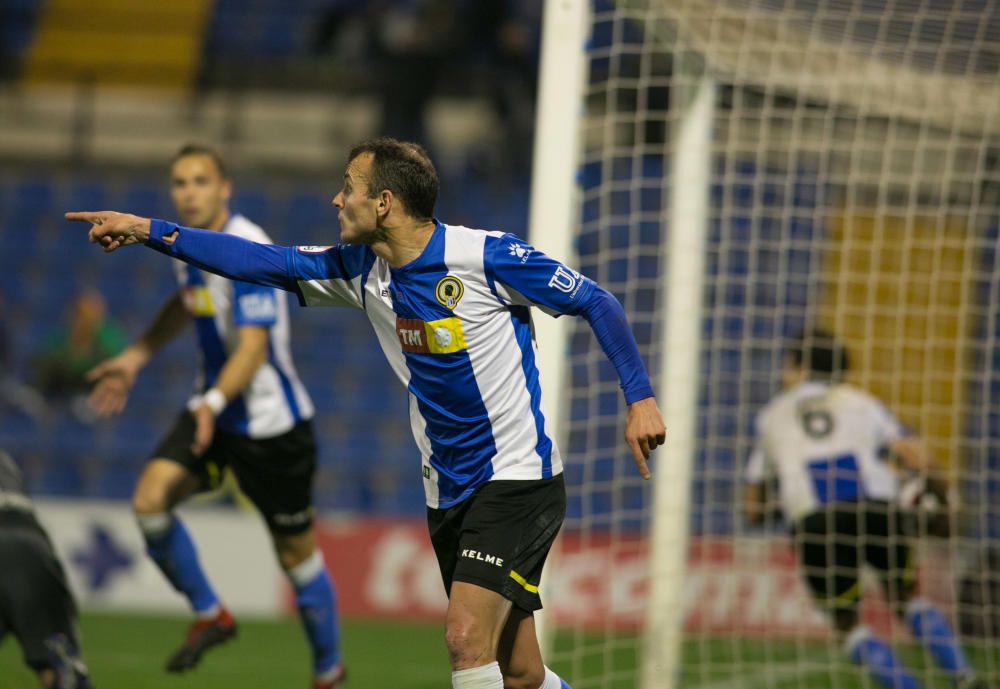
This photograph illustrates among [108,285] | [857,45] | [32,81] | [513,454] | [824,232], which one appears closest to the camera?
[513,454]

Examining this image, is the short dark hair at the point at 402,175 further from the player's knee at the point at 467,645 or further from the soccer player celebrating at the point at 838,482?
the soccer player celebrating at the point at 838,482

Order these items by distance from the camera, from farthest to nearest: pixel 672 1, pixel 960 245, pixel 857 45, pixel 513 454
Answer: pixel 960 245 < pixel 857 45 < pixel 672 1 < pixel 513 454

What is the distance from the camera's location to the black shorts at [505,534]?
4316 millimetres

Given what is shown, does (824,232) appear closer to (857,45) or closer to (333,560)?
(857,45)

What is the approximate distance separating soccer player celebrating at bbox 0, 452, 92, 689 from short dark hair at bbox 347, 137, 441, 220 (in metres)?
1.55

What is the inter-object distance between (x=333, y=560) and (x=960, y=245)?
5.80m

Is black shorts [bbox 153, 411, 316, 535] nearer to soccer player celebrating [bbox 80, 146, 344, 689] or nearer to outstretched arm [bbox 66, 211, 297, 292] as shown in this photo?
soccer player celebrating [bbox 80, 146, 344, 689]

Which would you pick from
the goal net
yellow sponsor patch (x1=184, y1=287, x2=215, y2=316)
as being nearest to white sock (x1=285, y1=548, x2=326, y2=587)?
the goal net

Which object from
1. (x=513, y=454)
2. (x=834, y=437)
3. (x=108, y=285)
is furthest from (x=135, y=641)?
(x=108, y=285)

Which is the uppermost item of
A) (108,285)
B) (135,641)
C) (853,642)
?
(108,285)

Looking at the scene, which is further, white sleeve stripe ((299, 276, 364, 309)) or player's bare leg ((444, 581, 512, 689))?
white sleeve stripe ((299, 276, 364, 309))

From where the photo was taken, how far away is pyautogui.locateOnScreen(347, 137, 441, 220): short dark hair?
14.4 feet

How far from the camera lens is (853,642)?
23.6 ft

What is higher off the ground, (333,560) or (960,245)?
(960,245)
